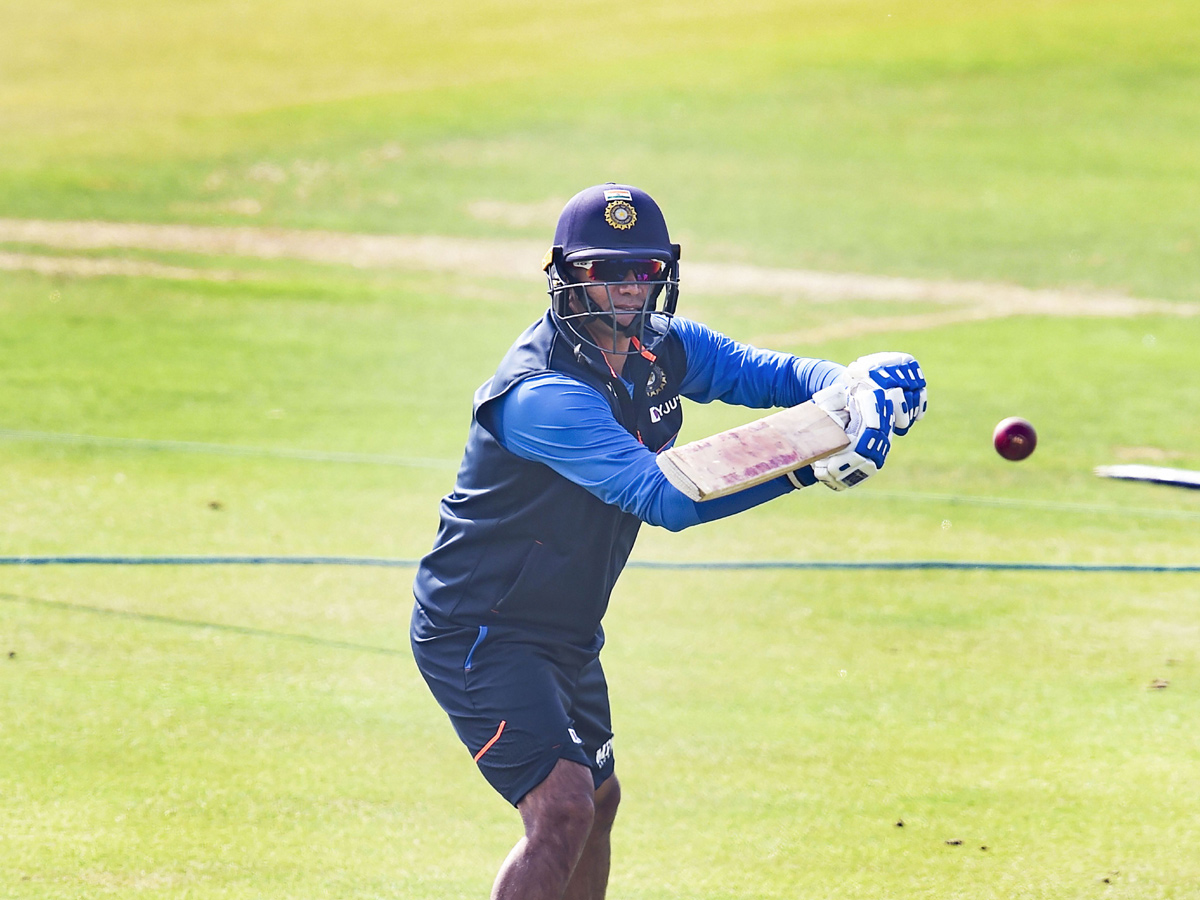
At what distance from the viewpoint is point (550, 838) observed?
162 inches

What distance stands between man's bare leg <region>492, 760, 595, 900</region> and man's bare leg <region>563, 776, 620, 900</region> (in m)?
0.38

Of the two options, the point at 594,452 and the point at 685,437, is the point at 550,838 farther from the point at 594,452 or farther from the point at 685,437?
the point at 685,437

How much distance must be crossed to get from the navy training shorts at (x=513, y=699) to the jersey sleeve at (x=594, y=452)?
541 mm

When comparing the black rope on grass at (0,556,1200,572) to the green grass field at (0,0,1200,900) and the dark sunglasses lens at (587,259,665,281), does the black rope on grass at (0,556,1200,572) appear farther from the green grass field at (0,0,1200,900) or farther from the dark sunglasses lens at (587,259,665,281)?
the dark sunglasses lens at (587,259,665,281)

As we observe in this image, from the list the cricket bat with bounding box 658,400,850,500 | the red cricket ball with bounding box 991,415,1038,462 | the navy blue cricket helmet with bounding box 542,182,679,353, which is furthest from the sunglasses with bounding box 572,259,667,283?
the red cricket ball with bounding box 991,415,1038,462

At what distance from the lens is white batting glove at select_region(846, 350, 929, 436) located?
4285 mm

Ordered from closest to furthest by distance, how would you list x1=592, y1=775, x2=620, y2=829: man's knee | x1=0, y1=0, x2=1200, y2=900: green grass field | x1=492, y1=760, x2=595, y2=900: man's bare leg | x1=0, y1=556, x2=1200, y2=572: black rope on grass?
x1=492, y1=760, x2=595, y2=900: man's bare leg
x1=592, y1=775, x2=620, y2=829: man's knee
x1=0, y1=0, x2=1200, y2=900: green grass field
x1=0, y1=556, x2=1200, y2=572: black rope on grass

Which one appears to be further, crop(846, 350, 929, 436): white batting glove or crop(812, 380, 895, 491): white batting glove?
crop(846, 350, 929, 436): white batting glove

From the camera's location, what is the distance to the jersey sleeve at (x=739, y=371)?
4.93 meters

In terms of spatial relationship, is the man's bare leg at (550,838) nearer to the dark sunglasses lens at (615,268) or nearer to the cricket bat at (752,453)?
the cricket bat at (752,453)

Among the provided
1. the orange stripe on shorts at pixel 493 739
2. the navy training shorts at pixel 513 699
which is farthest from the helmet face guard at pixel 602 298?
the orange stripe on shorts at pixel 493 739

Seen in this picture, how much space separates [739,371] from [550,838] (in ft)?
5.52

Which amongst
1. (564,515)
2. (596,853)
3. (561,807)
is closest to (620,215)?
(564,515)

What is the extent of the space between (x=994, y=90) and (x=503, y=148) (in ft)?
25.3
